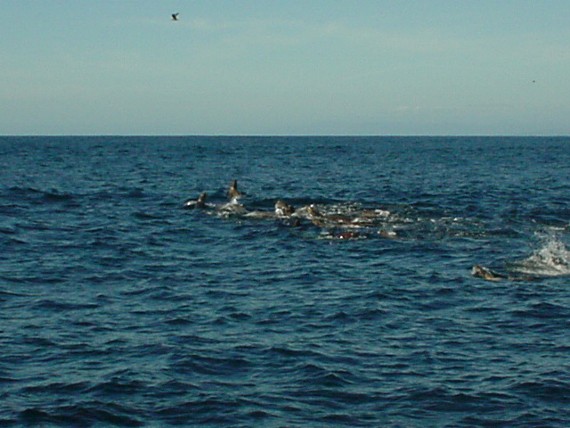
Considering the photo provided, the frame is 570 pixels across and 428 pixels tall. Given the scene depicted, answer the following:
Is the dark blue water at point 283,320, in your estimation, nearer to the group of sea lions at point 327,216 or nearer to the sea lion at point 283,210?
the group of sea lions at point 327,216

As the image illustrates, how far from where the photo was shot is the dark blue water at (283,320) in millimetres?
13195

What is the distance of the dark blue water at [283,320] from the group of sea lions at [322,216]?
0.33 m

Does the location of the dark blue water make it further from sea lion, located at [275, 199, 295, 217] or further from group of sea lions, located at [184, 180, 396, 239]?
sea lion, located at [275, 199, 295, 217]

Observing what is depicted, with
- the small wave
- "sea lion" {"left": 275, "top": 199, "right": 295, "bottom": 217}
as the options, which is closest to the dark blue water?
the small wave

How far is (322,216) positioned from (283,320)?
1704 centimetres

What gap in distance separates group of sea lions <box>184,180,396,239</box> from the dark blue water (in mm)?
330

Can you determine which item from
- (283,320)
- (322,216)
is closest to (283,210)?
(322,216)

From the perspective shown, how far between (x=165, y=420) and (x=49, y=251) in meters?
16.3

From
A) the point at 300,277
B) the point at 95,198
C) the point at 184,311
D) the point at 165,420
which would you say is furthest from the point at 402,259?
the point at 95,198

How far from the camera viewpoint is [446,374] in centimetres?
1466

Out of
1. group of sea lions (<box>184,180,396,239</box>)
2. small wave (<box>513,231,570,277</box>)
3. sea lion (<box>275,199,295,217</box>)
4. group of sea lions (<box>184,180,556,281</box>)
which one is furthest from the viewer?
sea lion (<box>275,199,295,217</box>)

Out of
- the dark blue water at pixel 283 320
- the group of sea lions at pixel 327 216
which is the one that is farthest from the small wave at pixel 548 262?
the group of sea lions at pixel 327 216

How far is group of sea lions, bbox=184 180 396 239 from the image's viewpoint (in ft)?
105

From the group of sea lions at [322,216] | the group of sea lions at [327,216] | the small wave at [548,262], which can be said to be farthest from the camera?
the group of sea lions at [322,216]
